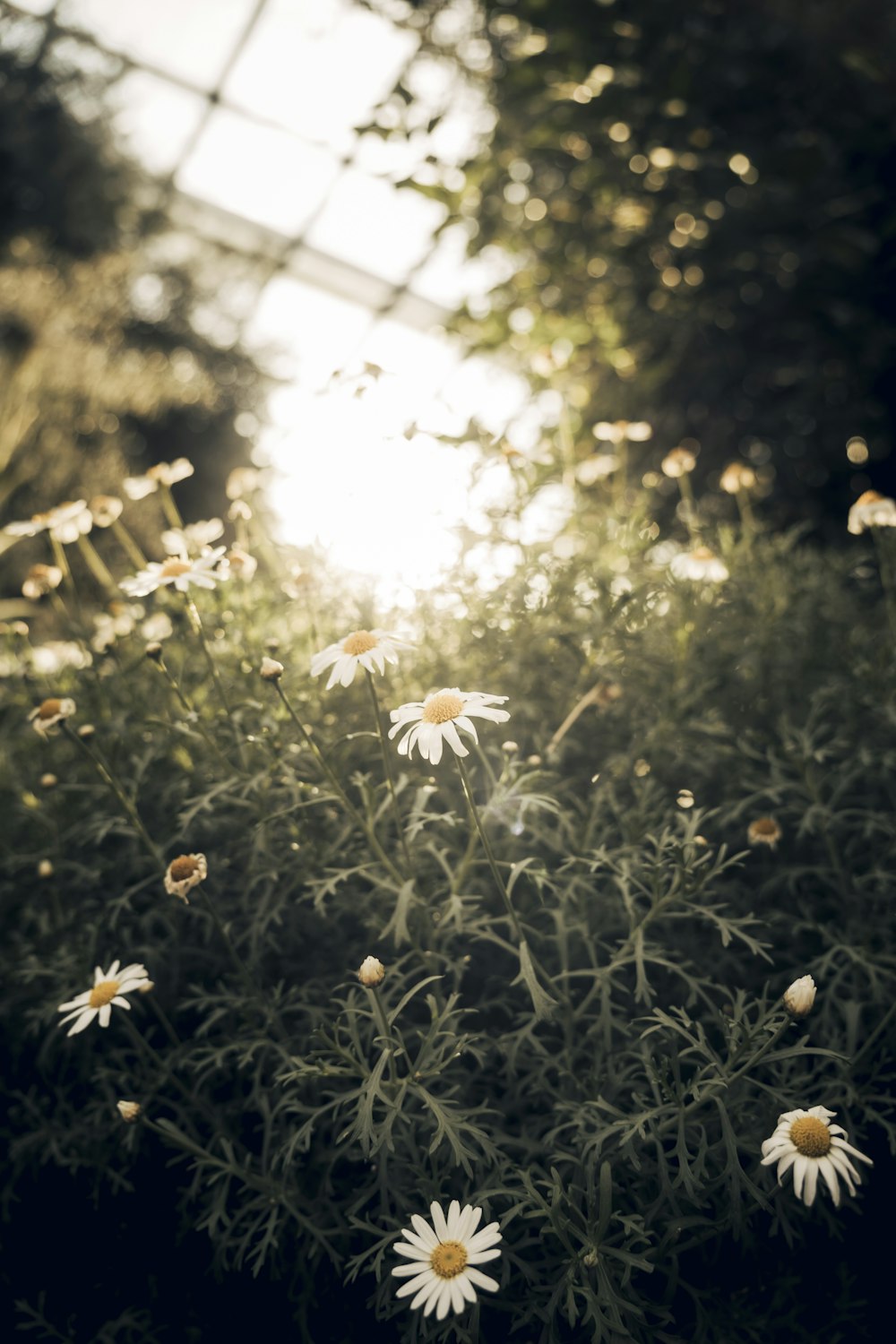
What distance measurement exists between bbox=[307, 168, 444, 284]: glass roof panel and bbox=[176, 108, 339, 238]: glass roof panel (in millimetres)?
124

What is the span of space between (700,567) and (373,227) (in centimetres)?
553

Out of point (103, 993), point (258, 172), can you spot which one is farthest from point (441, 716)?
point (258, 172)

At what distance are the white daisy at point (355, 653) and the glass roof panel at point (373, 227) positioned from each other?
522 cm

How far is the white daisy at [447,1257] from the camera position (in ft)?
2.63

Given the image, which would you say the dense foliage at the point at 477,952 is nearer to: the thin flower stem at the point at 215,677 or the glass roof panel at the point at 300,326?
the thin flower stem at the point at 215,677

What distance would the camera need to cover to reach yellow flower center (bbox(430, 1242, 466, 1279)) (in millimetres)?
839

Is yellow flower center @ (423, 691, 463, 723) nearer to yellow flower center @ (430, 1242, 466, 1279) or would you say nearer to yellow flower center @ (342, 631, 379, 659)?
yellow flower center @ (342, 631, 379, 659)

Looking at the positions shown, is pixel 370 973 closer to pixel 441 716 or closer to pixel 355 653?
pixel 441 716

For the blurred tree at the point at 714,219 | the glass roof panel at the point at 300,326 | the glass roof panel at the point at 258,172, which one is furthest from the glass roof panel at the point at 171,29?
the blurred tree at the point at 714,219

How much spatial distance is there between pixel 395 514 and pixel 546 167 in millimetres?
2309

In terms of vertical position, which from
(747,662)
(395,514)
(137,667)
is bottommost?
(137,667)

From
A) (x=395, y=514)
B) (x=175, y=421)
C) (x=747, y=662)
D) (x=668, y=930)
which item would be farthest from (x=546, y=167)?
(x=175, y=421)

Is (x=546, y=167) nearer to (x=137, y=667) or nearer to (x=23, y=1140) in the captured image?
(x=137, y=667)

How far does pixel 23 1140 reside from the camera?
1.22 meters
